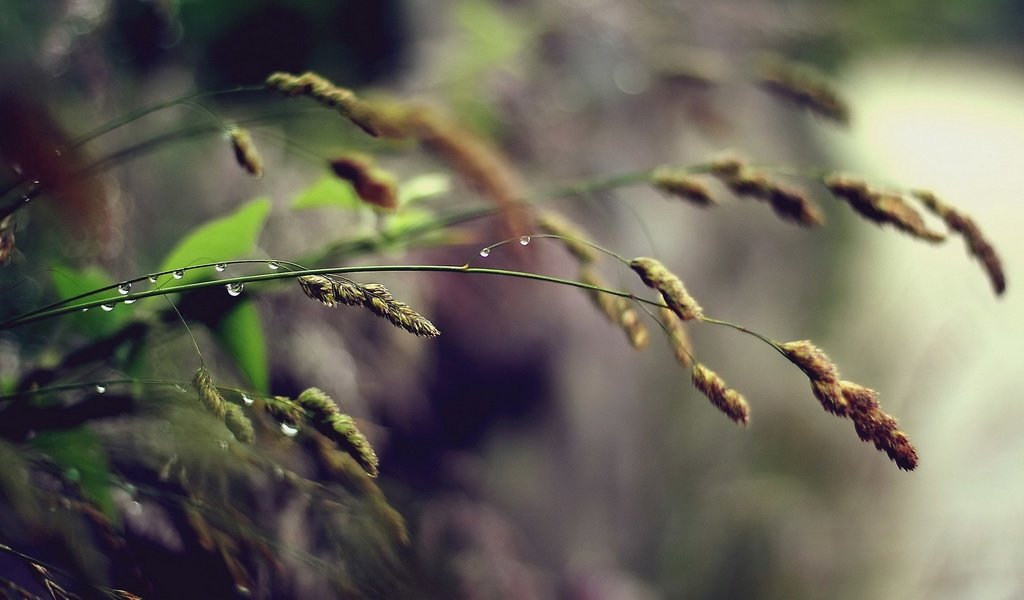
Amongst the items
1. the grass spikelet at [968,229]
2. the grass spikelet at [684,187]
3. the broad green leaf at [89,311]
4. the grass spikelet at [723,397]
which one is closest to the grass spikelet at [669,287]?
the grass spikelet at [723,397]

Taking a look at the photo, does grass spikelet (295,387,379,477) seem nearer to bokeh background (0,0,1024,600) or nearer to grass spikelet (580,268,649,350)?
grass spikelet (580,268,649,350)

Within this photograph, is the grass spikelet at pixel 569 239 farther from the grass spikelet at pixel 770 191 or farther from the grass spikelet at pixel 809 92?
the grass spikelet at pixel 809 92

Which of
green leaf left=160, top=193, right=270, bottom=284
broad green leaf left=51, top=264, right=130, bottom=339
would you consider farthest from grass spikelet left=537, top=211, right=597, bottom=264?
broad green leaf left=51, top=264, right=130, bottom=339

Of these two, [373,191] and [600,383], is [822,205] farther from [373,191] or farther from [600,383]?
[373,191]

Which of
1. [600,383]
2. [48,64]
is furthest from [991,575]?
[48,64]

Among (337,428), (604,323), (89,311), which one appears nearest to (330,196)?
(89,311)

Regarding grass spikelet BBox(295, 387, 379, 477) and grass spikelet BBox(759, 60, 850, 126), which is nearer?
grass spikelet BBox(295, 387, 379, 477)
